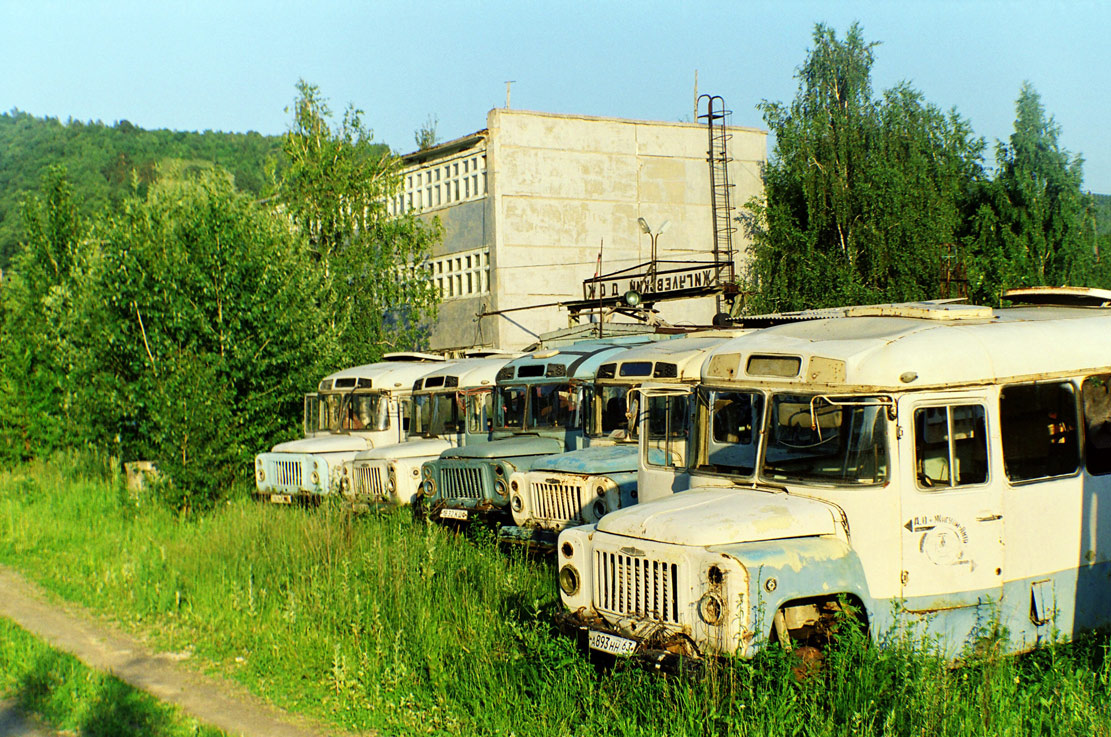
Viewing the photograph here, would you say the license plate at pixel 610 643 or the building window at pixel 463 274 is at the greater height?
the building window at pixel 463 274

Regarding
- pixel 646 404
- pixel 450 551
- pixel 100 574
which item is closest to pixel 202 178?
pixel 100 574

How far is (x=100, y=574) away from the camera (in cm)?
1235

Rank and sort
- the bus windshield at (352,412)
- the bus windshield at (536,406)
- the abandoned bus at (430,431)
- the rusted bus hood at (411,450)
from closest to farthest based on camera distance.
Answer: the bus windshield at (536,406)
the abandoned bus at (430,431)
the rusted bus hood at (411,450)
the bus windshield at (352,412)

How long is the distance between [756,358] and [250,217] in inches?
559

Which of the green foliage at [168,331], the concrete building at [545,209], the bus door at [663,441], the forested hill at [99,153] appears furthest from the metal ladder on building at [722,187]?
the forested hill at [99,153]

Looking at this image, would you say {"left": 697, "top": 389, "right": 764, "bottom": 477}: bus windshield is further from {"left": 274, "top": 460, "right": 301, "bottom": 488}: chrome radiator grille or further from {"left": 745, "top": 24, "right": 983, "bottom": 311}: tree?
{"left": 745, "top": 24, "right": 983, "bottom": 311}: tree

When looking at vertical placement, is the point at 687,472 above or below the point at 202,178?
below

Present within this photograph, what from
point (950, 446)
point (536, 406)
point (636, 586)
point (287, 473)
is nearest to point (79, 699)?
point (636, 586)

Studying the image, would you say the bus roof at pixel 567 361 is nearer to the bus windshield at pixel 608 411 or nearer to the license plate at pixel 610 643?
the bus windshield at pixel 608 411

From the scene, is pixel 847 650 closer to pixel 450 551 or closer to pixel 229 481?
pixel 450 551

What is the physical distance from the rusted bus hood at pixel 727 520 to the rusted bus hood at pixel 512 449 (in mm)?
6018

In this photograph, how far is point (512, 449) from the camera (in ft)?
43.6

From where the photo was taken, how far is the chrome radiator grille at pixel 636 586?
6.47 metres

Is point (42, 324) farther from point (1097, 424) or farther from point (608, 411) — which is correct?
point (1097, 424)
